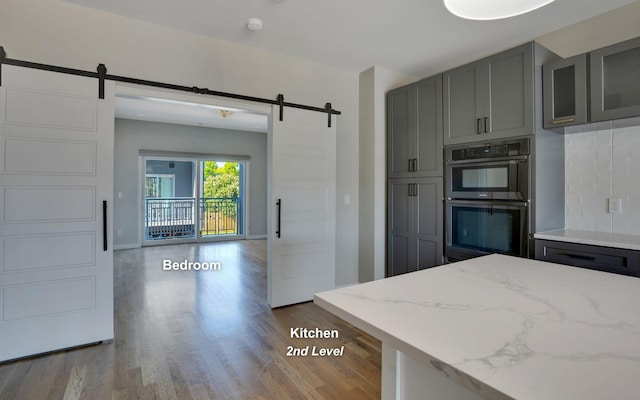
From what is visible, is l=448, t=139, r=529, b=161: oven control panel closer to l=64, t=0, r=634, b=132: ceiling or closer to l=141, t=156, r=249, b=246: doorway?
l=64, t=0, r=634, b=132: ceiling

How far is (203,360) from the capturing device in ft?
7.44

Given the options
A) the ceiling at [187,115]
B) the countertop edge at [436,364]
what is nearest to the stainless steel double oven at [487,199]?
the countertop edge at [436,364]

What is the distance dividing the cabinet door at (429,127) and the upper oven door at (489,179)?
20cm

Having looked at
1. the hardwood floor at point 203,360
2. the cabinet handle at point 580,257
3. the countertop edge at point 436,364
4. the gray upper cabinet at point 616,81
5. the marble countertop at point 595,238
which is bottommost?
the hardwood floor at point 203,360

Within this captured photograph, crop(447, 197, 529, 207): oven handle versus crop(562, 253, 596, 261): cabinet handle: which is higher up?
crop(447, 197, 529, 207): oven handle

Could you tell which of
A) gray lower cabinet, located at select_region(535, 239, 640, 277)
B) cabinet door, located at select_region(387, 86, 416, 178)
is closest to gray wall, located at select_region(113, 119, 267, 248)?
cabinet door, located at select_region(387, 86, 416, 178)

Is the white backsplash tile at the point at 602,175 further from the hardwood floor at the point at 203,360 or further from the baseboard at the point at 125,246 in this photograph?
the baseboard at the point at 125,246

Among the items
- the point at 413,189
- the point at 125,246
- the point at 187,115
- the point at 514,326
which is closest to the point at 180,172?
the point at 187,115

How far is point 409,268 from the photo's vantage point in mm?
3496

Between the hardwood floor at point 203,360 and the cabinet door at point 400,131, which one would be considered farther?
the cabinet door at point 400,131

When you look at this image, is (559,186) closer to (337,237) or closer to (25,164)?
(337,237)

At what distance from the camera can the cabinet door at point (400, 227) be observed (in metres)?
3.49

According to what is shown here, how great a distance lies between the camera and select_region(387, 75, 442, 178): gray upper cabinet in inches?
127

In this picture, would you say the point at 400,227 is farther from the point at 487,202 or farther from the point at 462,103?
the point at 462,103
